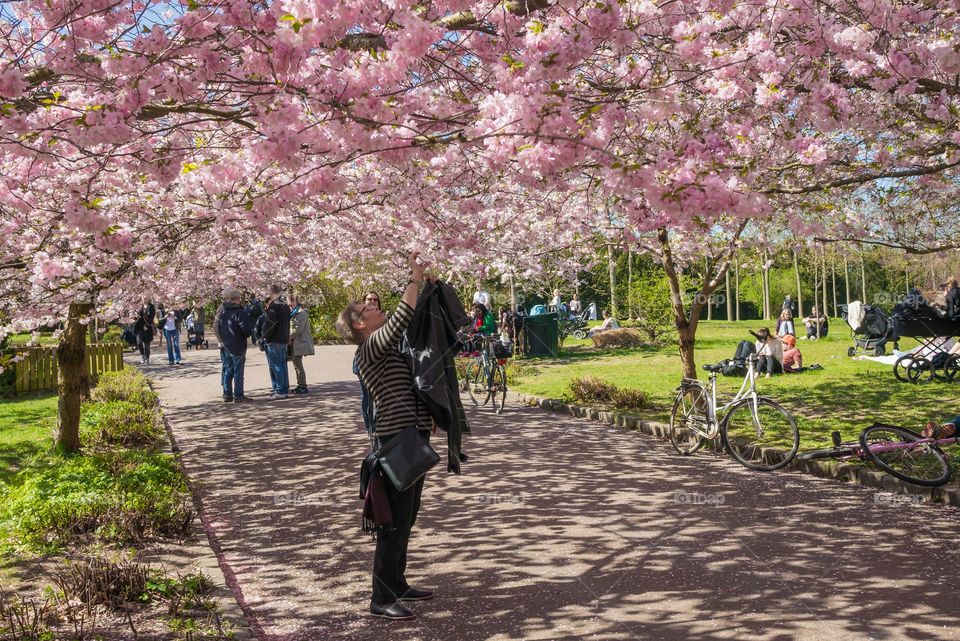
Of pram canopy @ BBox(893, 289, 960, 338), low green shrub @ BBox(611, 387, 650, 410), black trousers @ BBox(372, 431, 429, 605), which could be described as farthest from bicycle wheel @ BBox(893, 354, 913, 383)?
black trousers @ BBox(372, 431, 429, 605)

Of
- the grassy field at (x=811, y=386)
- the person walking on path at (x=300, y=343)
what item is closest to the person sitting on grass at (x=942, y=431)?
the grassy field at (x=811, y=386)

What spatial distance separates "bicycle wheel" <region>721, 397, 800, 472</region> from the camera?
27.1 feet

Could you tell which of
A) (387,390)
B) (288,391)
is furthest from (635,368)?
(387,390)

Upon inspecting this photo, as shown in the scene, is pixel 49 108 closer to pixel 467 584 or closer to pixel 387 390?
pixel 387 390

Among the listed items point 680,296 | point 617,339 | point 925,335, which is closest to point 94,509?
point 680,296

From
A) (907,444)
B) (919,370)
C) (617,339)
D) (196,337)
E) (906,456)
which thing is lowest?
(906,456)

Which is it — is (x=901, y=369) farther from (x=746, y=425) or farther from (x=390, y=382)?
(x=390, y=382)

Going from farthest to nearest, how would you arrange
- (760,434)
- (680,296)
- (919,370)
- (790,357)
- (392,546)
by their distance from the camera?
(790,357) → (919,370) → (680,296) → (760,434) → (392,546)

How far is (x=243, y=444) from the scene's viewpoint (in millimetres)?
10422

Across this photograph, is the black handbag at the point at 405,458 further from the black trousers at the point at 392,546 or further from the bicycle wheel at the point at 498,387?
the bicycle wheel at the point at 498,387

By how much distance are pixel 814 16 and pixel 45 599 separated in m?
6.37

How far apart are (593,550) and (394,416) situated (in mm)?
1948

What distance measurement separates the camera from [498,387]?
13234mm

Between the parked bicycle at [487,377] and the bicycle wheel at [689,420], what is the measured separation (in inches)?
150
